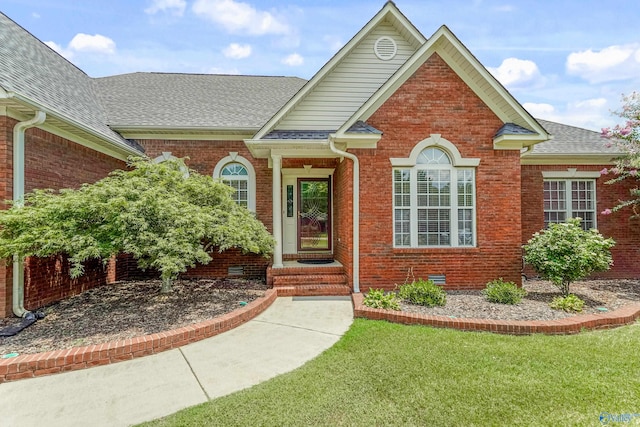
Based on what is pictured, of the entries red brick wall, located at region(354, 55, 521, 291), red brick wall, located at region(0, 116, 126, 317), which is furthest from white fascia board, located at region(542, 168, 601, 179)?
red brick wall, located at region(0, 116, 126, 317)

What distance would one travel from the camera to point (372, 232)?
25.5 ft

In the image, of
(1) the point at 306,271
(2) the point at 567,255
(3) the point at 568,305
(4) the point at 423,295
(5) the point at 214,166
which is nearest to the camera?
(3) the point at 568,305

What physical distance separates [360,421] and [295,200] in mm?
8176

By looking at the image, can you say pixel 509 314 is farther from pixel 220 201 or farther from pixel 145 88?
pixel 145 88

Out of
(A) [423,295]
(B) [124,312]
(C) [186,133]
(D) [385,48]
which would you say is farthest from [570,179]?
(B) [124,312]

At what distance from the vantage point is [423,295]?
673 cm

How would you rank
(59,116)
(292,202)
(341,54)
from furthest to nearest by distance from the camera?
(292,202) < (341,54) < (59,116)

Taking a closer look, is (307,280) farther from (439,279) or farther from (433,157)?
(433,157)

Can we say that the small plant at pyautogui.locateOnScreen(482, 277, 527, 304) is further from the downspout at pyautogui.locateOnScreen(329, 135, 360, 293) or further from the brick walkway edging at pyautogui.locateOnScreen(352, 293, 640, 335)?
the downspout at pyautogui.locateOnScreen(329, 135, 360, 293)

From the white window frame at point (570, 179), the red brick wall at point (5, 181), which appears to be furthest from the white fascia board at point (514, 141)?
the red brick wall at point (5, 181)

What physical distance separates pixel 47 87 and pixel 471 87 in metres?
9.67

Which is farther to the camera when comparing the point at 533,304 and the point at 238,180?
the point at 238,180

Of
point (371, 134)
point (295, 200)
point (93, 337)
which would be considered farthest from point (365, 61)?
point (93, 337)

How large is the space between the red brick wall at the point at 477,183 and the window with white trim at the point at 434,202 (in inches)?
7.5
